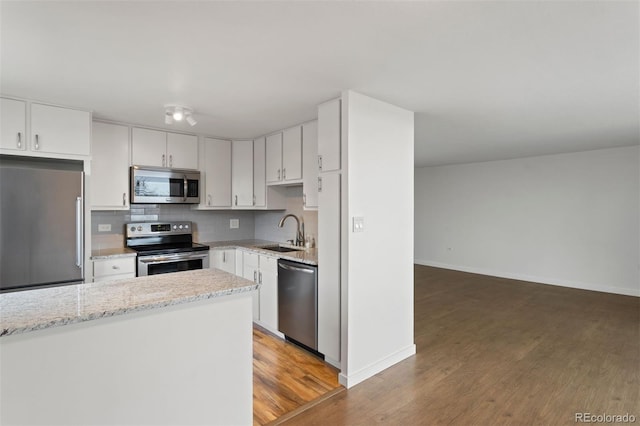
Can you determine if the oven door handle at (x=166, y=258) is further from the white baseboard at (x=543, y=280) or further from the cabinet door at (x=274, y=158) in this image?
the white baseboard at (x=543, y=280)

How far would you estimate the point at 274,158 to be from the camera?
161 inches

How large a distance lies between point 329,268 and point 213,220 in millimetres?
2494

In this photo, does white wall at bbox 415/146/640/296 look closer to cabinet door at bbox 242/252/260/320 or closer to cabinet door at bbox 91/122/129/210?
cabinet door at bbox 242/252/260/320

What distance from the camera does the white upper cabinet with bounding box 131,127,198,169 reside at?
12.2ft

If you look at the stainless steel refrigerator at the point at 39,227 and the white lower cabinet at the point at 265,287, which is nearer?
the stainless steel refrigerator at the point at 39,227

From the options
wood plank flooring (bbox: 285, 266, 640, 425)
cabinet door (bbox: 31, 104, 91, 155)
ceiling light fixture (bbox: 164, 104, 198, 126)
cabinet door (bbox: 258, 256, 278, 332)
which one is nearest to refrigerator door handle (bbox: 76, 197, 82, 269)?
cabinet door (bbox: 31, 104, 91, 155)

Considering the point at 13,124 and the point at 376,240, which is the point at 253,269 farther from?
the point at 13,124

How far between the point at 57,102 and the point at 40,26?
1436 mm

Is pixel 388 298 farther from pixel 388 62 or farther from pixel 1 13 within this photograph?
pixel 1 13

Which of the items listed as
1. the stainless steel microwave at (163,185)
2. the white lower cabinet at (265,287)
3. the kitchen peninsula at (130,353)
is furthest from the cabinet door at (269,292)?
the kitchen peninsula at (130,353)

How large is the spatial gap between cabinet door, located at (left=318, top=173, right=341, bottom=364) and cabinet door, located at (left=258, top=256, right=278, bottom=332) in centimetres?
77

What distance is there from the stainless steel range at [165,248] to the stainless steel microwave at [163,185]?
0.44 metres

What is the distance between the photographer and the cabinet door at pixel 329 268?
2.74 meters

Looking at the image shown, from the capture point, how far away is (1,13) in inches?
62.1
